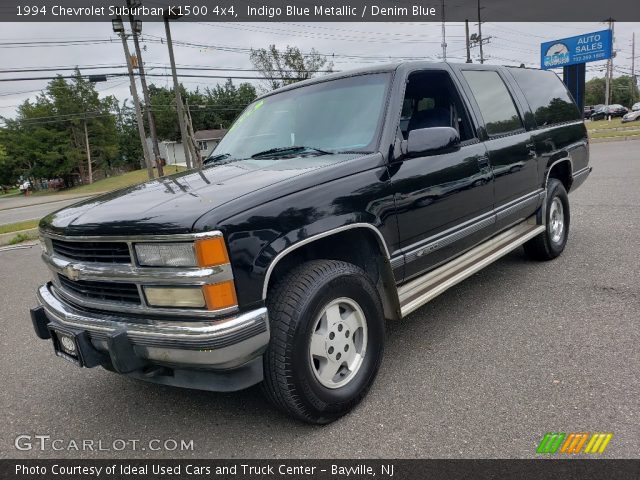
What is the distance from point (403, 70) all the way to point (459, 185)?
0.91 m

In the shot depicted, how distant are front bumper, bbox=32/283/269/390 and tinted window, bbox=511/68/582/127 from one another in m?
3.90

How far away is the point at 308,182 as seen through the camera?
258 centimetres

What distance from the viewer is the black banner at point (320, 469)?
7.16ft

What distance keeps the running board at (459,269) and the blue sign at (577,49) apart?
87.0ft

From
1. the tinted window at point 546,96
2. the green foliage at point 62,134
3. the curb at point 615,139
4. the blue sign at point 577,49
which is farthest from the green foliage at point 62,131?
the tinted window at point 546,96

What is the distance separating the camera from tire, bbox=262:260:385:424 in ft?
7.93

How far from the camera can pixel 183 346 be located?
7.29 feet

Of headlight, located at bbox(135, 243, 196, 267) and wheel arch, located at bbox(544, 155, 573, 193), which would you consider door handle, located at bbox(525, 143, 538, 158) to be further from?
headlight, located at bbox(135, 243, 196, 267)

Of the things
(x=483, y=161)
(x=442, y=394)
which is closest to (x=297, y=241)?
(x=442, y=394)

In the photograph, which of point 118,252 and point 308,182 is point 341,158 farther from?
point 118,252

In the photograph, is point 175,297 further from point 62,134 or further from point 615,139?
point 62,134

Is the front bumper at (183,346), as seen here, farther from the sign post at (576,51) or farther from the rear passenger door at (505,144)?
the sign post at (576,51)

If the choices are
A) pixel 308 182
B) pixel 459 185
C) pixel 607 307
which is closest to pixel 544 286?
pixel 607 307


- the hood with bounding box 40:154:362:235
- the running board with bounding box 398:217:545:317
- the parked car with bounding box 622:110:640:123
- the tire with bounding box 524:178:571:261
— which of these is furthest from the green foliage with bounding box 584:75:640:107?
the hood with bounding box 40:154:362:235
